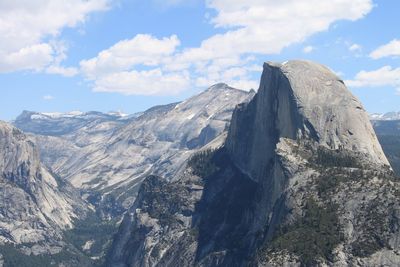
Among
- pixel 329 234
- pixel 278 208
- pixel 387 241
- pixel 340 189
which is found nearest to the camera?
pixel 387 241

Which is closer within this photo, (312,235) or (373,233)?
(373,233)

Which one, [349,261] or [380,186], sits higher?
[380,186]

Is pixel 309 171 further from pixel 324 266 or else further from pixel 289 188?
pixel 324 266

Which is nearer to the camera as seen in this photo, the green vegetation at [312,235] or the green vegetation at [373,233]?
the green vegetation at [373,233]

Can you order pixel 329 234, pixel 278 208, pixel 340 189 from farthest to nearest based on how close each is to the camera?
pixel 278 208 → pixel 340 189 → pixel 329 234

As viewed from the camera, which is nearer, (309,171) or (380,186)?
(380,186)

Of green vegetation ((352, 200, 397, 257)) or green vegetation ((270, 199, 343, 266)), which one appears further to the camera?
green vegetation ((270, 199, 343, 266))

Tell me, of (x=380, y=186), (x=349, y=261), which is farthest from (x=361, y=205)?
(x=349, y=261)

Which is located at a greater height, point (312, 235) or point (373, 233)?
point (312, 235)
